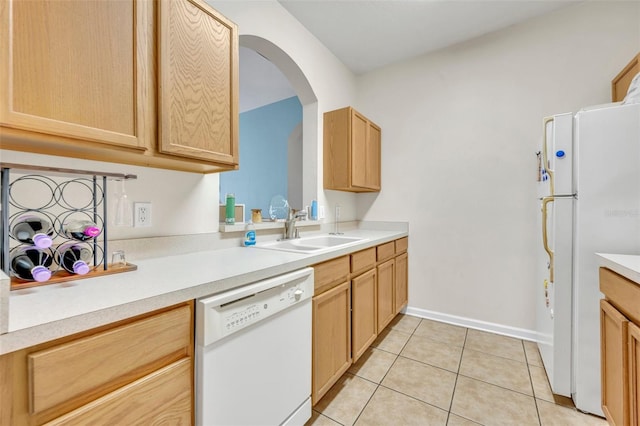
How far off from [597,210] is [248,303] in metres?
1.84

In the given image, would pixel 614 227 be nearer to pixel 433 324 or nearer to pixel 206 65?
pixel 433 324

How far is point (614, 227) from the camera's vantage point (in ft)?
4.72

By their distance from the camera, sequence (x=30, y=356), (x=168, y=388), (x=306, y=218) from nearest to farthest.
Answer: (x=30, y=356), (x=168, y=388), (x=306, y=218)

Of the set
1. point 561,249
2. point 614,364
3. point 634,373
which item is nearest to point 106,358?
point 634,373

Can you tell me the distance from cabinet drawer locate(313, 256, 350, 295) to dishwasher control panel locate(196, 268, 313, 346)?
0.11 m

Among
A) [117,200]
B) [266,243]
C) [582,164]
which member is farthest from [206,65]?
[582,164]

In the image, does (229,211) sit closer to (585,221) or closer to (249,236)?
(249,236)

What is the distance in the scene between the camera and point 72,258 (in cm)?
95

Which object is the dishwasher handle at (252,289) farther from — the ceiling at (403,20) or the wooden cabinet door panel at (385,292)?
the ceiling at (403,20)

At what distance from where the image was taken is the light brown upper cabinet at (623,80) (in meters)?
1.70

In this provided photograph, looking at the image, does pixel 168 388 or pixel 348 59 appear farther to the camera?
pixel 348 59

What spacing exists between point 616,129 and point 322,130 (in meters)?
1.95

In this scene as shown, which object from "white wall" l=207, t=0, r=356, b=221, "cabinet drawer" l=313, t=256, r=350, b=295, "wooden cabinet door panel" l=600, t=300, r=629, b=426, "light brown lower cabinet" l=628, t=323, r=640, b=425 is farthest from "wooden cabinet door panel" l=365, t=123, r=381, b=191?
"light brown lower cabinet" l=628, t=323, r=640, b=425

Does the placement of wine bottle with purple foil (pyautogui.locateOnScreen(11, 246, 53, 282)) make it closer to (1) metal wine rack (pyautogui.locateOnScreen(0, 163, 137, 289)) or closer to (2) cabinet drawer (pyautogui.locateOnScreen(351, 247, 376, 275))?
(1) metal wine rack (pyautogui.locateOnScreen(0, 163, 137, 289))
